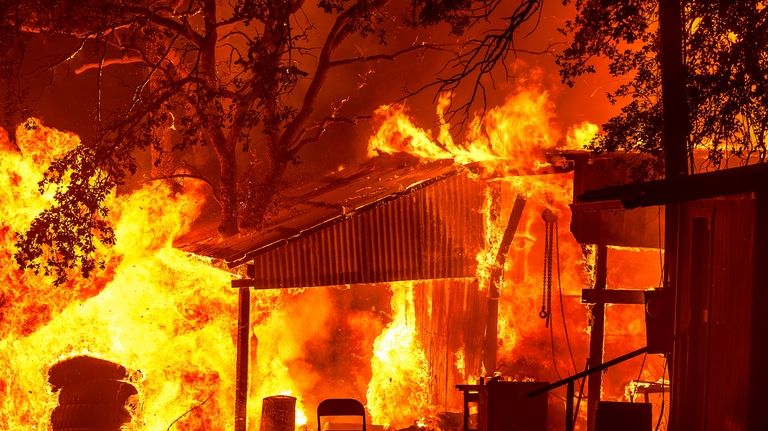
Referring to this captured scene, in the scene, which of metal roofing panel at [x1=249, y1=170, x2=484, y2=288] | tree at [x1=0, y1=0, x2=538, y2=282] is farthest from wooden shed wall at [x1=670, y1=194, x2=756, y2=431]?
metal roofing panel at [x1=249, y1=170, x2=484, y2=288]

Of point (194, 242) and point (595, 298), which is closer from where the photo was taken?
point (595, 298)

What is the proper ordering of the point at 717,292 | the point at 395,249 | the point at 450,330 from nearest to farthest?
the point at 717,292 < the point at 395,249 < the point at 450,330

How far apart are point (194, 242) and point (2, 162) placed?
4.12 metres

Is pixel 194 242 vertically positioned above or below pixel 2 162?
below

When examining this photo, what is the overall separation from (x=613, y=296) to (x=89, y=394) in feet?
29.8

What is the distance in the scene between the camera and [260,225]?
50.4 ft

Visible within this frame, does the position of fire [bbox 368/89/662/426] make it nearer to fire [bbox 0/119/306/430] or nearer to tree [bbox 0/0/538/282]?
tree [bbox 0/0/538/282]

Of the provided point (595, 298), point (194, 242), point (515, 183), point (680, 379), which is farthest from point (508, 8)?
point (680, 379)

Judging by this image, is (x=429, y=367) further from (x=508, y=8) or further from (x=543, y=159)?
(x=508, y=8)

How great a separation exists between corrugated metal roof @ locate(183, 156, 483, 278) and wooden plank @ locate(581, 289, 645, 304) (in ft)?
12.6

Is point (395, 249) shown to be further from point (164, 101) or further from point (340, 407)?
point (164, 101)

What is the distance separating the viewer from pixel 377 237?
14.7 m

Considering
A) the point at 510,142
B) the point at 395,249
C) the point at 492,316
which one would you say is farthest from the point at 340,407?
the point at 510,142

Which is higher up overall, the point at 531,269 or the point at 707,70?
the point at 707,70
